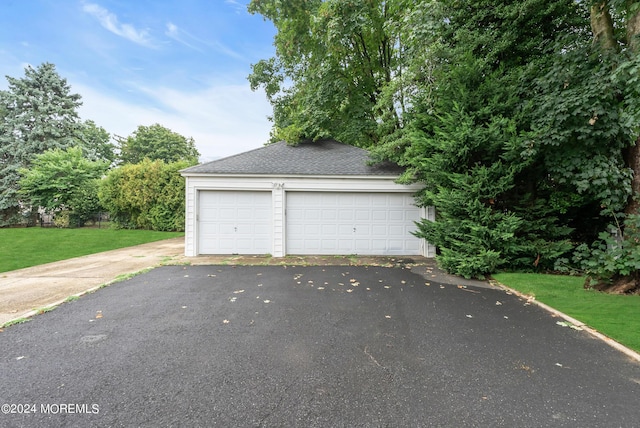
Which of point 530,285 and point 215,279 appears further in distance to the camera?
point 215,279

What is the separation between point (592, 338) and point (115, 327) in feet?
18.5

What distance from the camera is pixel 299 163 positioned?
27.9 ft

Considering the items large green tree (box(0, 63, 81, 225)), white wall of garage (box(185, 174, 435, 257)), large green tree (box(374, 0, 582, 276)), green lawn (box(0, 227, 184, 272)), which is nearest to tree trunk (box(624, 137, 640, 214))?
large green tree (box(374, 0, 582, 276))

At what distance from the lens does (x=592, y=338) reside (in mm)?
3018

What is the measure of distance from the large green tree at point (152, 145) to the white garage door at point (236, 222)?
88.8 feet

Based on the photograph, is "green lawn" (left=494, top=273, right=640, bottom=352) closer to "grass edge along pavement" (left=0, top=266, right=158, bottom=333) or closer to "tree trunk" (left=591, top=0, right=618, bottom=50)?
"tree trunk" (left=591, top=0, right=618, bottom=50)

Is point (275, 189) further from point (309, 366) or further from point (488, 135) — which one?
point (309, 366)

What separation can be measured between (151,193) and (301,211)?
10.7 metres

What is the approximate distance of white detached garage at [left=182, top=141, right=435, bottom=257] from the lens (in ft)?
26.2

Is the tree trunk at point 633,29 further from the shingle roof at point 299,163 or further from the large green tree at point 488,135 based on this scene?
the shingle roof at point 299,163

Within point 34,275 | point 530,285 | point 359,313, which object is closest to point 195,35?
point 34,275

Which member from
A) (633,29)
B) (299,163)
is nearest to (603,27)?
(633,29)

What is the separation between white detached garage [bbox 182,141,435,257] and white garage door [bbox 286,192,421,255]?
0.03m

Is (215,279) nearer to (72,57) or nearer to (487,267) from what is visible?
(487,267)
